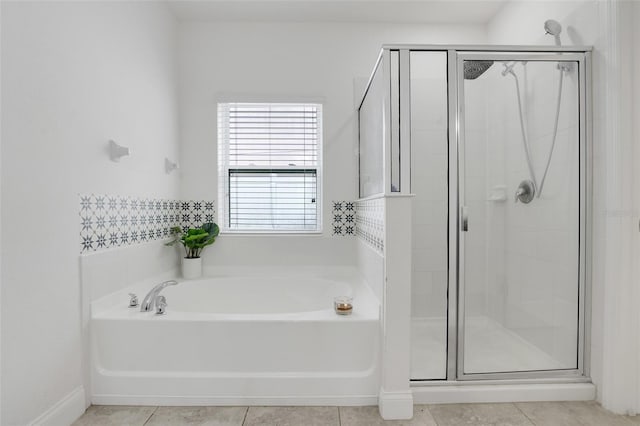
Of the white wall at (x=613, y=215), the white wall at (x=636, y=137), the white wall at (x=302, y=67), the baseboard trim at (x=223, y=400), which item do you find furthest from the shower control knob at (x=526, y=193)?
the baseboard trim at (x=223, y=400)

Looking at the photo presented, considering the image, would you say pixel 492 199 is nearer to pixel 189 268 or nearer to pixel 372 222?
pixel 372 222

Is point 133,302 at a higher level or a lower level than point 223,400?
higher

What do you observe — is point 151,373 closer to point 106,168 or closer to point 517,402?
point 106,168

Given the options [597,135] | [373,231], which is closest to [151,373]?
[373,231]

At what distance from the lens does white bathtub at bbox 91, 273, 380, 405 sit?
177cm

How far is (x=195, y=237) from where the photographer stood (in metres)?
2.65

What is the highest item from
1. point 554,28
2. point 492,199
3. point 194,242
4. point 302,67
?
point 302,67

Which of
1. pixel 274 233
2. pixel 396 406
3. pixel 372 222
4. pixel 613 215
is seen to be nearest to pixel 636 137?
pixel 613 215

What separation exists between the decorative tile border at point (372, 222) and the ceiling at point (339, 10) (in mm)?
1495

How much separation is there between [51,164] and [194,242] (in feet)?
4.23

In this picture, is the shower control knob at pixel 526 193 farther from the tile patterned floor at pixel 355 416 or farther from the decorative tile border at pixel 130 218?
the decorative tile border at pixel 130 218

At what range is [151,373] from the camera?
70.2 inches

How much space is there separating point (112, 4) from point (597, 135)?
2724mm

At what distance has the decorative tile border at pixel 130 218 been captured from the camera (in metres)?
1.80
